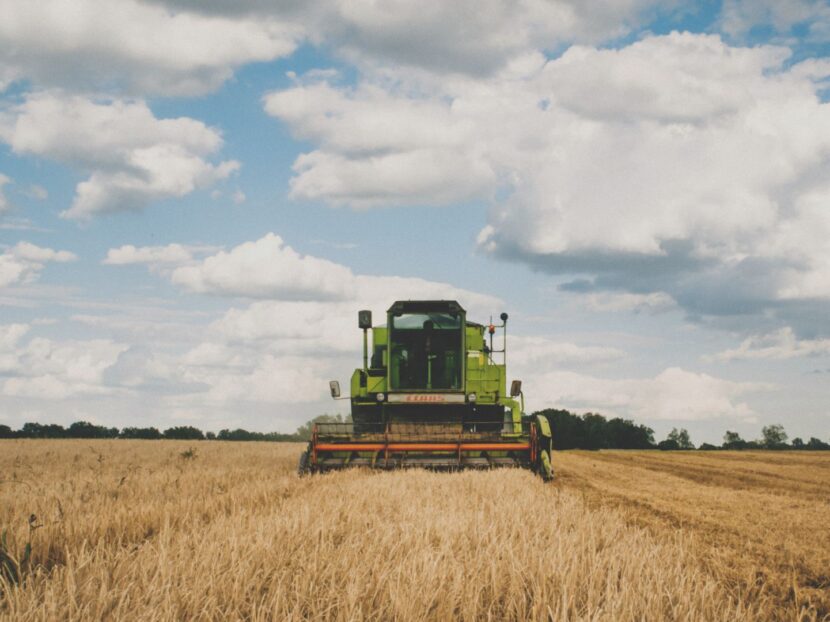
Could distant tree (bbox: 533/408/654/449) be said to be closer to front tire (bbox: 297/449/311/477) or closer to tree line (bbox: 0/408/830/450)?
tree line (bbox: 0/408/830/450)

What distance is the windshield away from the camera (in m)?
15.1

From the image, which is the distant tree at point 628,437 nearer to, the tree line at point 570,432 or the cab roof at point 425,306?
the tree line at point 570,432

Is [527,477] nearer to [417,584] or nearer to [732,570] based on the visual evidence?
[732,570]

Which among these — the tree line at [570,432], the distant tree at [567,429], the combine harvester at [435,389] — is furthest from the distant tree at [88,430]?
the combine harvester at [435,389]

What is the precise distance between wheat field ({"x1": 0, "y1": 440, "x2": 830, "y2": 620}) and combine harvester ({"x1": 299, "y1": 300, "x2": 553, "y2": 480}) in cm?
444

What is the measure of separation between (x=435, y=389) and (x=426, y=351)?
877 mm

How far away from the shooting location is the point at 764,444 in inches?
3622

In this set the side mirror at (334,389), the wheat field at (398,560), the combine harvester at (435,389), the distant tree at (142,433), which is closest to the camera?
the wheat field at (398,560)

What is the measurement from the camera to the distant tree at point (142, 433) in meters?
57.6

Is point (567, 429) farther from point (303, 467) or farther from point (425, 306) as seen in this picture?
point (303, 467)

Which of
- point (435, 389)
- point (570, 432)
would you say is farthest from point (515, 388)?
point (570, 432)

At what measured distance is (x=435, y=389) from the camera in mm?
14891

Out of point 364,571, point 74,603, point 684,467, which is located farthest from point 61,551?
point 684,467

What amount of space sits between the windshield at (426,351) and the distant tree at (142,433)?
47.7m
